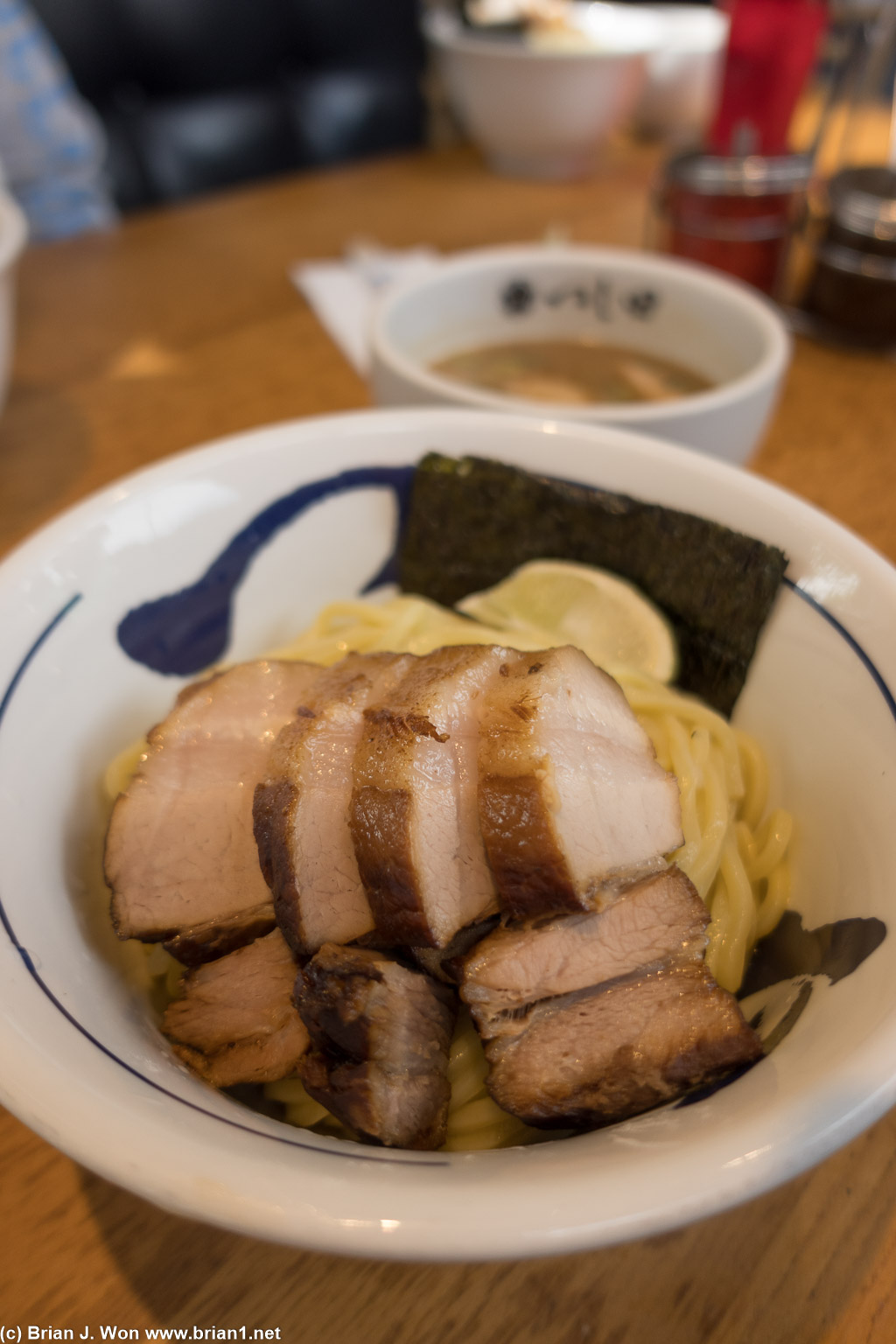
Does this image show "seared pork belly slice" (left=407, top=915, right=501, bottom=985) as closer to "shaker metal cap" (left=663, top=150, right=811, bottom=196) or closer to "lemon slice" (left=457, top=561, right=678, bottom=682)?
"lemon slice" (left=457, top=561, right=678, bottom=682)

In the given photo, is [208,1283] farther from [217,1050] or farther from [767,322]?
[767,322]

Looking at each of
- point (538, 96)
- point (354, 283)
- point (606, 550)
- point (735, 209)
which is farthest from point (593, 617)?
point (538, 96)

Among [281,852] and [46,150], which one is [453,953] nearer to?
[281,852]

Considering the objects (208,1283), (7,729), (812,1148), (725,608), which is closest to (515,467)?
(725,608)

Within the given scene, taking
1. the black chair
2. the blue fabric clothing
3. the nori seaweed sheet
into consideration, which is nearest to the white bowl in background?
the black chair

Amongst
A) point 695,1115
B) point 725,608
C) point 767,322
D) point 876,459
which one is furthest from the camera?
point 876,459

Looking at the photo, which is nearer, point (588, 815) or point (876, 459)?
point (588, 815)

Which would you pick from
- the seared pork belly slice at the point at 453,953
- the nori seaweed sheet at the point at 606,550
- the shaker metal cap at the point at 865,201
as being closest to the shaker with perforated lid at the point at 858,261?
the shaker metal cap at the point at 865,201
